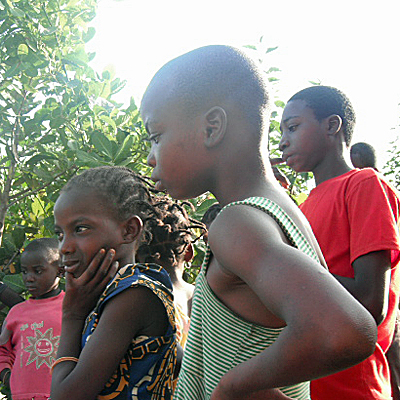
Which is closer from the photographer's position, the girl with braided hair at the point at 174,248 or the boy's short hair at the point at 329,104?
the boy's short hair at the point at 329,104

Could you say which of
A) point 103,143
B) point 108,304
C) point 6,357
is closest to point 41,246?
point 6,357

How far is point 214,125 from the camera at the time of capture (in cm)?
129

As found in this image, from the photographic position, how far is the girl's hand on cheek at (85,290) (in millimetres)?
1728

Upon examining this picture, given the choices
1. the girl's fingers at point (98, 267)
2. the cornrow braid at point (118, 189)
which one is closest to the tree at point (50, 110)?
the cornrow braid at point (118, 189)

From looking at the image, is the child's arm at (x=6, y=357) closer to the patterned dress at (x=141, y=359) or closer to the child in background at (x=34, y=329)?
the child in background at (x=34, y=329)

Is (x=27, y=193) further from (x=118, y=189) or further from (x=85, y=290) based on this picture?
(x=85, y=290)

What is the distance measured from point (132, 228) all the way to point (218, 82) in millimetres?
859

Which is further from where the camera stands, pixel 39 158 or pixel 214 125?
pixel 39 158

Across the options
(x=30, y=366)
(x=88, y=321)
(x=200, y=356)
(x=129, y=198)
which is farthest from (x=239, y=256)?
(x=30, y=366)

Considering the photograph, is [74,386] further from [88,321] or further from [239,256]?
[239,256]

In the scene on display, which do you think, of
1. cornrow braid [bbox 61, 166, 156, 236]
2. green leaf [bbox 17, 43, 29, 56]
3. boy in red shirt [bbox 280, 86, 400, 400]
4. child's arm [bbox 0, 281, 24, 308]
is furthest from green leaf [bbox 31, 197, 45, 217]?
boy in red shirt [bbox 280, 86, 400, 400]

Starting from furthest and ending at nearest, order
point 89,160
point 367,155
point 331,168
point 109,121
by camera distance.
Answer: point 367,155
point 109,121
point 89,160
point 331,168

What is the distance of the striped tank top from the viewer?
109 centimetres

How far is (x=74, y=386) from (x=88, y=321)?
0.81ft
